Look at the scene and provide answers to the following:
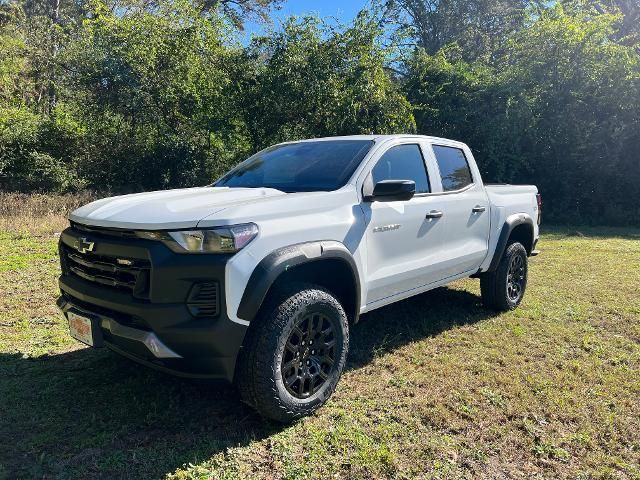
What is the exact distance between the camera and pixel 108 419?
3.15 m

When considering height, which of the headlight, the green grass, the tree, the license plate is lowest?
the green grass

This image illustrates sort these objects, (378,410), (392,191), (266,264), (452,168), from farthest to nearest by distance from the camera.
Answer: (452,168) → (392,191) → (378,410) → (266,264)

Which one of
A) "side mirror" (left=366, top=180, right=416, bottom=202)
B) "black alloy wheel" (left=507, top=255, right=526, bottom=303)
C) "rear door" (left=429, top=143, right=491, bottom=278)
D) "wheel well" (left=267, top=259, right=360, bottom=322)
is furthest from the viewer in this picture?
"black alloy wheel" (left=507, top=255, right=526, bottom=303)

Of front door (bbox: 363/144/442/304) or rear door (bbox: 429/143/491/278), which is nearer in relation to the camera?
front door (bbox: 363/144/442/304)

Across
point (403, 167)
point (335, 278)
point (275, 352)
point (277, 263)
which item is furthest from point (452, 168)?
point (275, 352)

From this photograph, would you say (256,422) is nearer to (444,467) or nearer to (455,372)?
(444,467)

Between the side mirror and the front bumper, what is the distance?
1.32 meters

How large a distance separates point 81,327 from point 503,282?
13.7 feet

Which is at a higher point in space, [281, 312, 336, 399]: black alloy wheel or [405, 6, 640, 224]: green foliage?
[405, 6, 640, 224]: green foliage

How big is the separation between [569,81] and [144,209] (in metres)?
14.9

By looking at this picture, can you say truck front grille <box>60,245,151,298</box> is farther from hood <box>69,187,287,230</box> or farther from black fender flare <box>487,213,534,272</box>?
black fender flare <box>487,213,534,272</box>

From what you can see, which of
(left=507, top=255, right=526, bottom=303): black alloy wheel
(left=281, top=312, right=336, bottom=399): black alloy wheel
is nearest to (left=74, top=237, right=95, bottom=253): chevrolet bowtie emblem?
(left=281, top=312, right=336, bottom=399): black alloy wheel

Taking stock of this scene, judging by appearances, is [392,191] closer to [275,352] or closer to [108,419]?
[275,352]

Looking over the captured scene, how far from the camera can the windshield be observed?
3.74 metres
